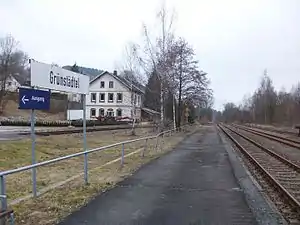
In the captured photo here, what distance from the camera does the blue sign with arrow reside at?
8250 millimetres

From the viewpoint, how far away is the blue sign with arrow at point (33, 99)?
8250 millimetres

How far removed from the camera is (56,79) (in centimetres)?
936

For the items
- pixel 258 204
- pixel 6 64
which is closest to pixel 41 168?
pixel 258 204

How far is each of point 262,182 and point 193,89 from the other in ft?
139

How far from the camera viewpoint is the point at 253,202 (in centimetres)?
925

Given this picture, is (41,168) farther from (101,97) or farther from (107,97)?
(101,97)

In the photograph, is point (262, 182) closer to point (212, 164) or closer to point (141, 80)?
point (212, 164)

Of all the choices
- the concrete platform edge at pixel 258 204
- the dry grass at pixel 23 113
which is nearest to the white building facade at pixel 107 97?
the dry grass at pixel 23 113

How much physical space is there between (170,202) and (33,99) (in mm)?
3287

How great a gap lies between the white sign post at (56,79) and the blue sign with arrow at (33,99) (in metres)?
0.13

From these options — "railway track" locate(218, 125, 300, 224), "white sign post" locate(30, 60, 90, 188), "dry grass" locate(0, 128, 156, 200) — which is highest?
"white sign post" locate(30, 60, 90, 188)

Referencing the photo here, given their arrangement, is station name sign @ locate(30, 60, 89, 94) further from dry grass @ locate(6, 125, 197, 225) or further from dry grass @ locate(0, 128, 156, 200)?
dry grass @ locate(0, 128, 156, 200)

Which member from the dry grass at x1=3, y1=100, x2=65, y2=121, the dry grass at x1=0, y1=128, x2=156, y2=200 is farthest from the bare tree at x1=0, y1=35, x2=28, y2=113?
the dry grass at x1=0, y1=128, x2=156, y2=200

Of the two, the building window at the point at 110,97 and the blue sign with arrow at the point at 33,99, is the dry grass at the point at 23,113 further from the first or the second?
the blue sign with arrow at the point at 33,99
